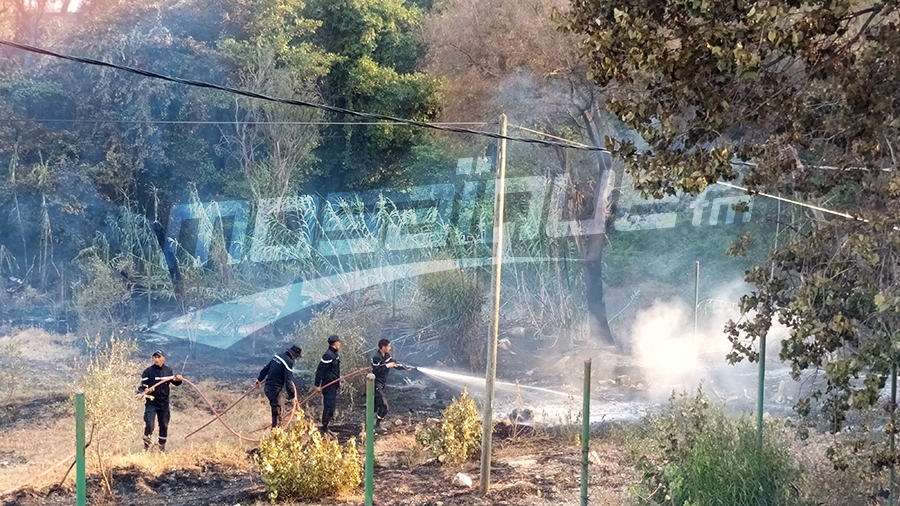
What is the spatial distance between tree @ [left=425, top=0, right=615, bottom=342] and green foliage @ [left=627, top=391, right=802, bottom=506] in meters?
10.3

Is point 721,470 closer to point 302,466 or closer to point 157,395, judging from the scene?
point 302,466

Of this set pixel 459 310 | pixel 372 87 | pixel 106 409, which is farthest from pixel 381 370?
pixel 372 87

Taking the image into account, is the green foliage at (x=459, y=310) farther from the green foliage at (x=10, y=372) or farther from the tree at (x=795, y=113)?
the tree at (x=795, y=113)

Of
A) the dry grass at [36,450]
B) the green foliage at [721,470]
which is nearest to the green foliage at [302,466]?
the dry grass at [36,450]

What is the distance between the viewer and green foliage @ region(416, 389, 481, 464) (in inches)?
384

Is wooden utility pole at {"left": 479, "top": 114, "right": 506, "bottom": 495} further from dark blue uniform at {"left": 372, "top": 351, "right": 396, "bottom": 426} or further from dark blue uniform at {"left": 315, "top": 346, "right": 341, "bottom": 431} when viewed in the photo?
dark blue uniform at {"left": 315, "top": 346, "right": 341, "bottom": 431}

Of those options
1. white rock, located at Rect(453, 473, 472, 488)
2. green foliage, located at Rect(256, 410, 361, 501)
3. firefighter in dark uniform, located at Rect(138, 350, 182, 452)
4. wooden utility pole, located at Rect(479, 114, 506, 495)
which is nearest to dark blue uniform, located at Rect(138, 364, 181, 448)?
firefighter in dark uniform, located at Rect(138, 350, 182, 452)

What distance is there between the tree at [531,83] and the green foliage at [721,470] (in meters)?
10.3

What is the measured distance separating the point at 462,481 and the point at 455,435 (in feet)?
3.89

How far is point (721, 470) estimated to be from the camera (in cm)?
623

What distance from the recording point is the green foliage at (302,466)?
8.02m

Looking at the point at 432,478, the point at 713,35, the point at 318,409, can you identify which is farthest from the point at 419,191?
the point at 713,35

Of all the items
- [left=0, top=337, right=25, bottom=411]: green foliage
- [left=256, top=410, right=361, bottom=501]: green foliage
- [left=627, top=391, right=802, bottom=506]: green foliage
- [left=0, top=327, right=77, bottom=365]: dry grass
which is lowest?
[left=0, top=327, right=77, bottom=365]: dry grass

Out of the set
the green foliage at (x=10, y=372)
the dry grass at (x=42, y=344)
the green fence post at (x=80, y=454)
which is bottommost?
the dry grass at (x=42, y=344)
